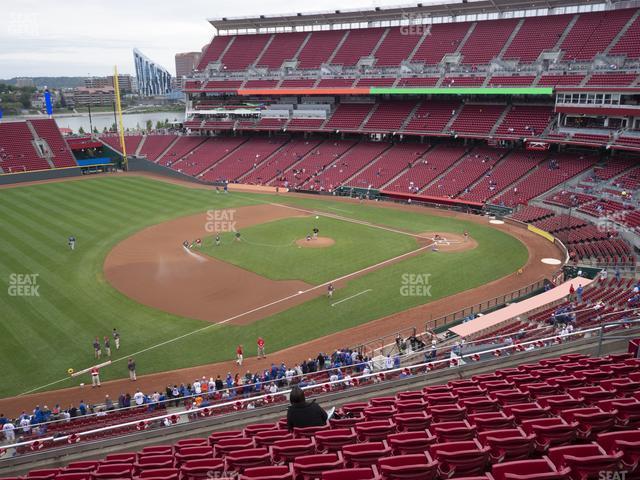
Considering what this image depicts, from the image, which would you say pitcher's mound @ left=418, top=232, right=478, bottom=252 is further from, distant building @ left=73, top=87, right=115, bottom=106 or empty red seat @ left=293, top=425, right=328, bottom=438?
distant building @ left=73, top=87, right=115, bottom=106

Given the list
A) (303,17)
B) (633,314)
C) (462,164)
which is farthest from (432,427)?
(303,17)

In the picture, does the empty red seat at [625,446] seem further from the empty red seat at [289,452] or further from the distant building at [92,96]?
the distant building at [92,96]

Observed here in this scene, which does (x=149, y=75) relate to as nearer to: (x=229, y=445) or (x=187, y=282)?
(x=187, y=282)

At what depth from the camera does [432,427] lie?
882 centimetres

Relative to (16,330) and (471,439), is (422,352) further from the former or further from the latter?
(16,330)

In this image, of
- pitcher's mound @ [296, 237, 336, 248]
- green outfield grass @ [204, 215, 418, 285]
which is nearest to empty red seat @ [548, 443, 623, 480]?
green outfield grass @ [204, 215, 418, 285]

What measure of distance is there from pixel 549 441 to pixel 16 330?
27956 mm

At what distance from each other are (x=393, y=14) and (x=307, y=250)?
4823 centimetres

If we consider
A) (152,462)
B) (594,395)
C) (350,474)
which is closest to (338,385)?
(152,462)

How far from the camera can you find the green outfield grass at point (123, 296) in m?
24.9

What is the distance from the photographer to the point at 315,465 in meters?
7.28
